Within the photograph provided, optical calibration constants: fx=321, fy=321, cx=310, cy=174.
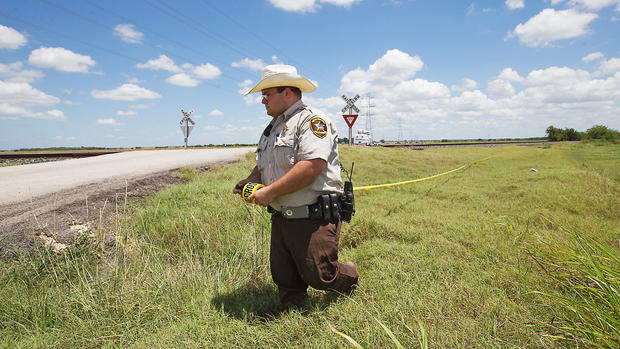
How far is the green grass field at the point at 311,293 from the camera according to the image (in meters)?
1.91

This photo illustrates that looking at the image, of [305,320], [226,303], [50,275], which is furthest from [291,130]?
[50,275]

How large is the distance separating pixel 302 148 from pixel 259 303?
1.33 meters

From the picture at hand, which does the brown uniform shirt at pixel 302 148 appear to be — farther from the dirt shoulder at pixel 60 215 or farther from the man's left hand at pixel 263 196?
the dirt shoulder at pixel 60 215

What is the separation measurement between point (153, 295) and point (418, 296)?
6.58ft

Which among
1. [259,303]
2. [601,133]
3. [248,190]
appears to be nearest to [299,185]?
[248,190]

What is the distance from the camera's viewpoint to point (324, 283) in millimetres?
2229

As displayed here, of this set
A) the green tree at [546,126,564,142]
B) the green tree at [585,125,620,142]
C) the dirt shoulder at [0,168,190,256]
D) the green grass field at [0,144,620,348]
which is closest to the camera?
the green grass field at [0,144,620,348]

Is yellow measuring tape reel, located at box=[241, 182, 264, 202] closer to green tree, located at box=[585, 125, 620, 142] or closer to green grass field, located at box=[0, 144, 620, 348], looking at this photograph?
green grass field, located at box=[0, 144, 620, 348]

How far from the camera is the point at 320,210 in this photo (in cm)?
216

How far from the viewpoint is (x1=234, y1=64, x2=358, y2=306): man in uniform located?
6.84 feet

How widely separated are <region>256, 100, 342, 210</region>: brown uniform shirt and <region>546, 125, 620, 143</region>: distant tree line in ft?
144

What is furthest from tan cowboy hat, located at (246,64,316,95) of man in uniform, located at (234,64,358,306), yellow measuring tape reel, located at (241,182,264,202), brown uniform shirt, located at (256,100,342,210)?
yellow measuring tape reel, located at (241,182,264,202)

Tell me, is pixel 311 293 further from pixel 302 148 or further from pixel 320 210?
pixel 302 148

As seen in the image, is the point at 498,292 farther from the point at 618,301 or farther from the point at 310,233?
the point at 310,233
